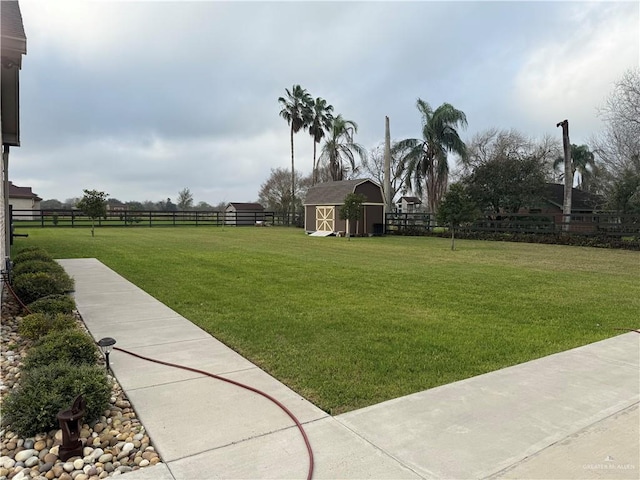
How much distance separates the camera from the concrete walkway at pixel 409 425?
2.02 meters

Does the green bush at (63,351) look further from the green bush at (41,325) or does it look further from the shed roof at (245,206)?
the shed roof at (245,206)

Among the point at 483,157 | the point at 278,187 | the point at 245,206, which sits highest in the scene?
the point at 483,157

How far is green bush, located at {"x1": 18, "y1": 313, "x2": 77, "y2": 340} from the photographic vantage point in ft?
12.9

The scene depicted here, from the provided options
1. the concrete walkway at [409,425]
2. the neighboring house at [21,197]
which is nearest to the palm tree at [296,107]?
the neighboring house at [21,197]

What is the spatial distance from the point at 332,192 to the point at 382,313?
20.7 metres

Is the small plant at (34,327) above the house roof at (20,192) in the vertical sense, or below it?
below

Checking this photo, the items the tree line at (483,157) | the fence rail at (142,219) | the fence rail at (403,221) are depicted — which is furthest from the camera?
the fence rail at (142,219)

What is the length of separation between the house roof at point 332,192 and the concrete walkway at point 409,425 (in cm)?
2099

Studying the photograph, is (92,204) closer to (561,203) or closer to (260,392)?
(260,392)

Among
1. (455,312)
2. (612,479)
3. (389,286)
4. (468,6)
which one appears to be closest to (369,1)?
(468,6)

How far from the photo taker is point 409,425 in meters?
2.45

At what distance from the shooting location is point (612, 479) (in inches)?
76.3

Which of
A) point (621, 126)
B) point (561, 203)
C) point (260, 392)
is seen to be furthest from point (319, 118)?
point (260, 392)

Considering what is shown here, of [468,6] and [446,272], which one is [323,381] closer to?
[446,272]
